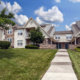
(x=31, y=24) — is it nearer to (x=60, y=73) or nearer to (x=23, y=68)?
(x=23, y=68)

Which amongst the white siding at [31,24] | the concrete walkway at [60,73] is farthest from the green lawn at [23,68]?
the white siding at [31,24]

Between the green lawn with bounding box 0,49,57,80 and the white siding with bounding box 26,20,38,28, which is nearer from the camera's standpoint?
the green lawn with bounding box 0,49,57,80

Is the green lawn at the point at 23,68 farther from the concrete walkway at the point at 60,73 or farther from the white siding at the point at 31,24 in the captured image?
the white siding at the point at 31,24

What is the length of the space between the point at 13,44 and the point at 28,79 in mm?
30724

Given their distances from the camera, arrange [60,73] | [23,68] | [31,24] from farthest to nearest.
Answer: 1. [31,24]
2. [23,68]
3. [60,73]

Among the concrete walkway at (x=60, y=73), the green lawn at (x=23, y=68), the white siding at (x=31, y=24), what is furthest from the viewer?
the white siding at (x=31, y=24)

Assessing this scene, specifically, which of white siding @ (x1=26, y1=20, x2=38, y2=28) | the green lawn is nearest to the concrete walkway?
the green lawn

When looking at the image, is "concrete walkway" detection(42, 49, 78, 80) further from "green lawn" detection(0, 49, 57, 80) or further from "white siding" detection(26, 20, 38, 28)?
"white siding" detection(26, 20, 38, 28)

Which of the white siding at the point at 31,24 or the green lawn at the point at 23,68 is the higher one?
the white siding at the point at 31,24

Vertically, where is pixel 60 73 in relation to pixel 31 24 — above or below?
below

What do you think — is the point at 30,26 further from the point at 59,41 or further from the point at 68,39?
the point at 68,39

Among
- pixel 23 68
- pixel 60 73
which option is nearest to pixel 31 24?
pixel 23 68

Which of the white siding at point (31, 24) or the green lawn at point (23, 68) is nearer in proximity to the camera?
the green lawn at point (23, 68)

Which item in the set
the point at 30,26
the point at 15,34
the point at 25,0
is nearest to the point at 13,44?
the point at 15,34
